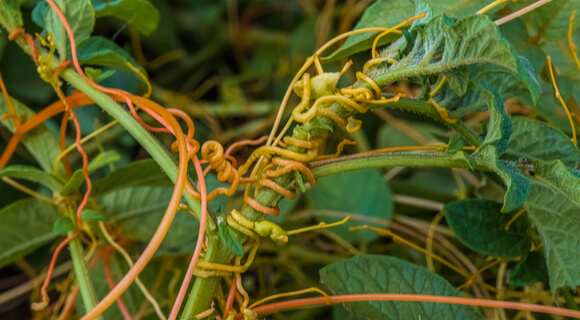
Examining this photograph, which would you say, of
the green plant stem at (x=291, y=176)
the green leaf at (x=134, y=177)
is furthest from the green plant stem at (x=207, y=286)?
the green leaf at (x=134, y=177)

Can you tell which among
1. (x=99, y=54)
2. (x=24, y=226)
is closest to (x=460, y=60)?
(x=99, y=54)

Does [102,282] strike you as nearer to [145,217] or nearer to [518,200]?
[145,217]

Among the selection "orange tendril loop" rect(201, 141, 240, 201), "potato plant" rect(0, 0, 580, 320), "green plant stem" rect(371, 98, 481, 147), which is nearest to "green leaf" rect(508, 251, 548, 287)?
"potato plant" rect(0, 0, 580, 320)

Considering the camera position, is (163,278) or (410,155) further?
(163,278)

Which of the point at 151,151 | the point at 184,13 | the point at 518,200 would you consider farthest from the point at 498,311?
the point at 184,13

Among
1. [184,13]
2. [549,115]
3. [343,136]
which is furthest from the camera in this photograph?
[184,13]

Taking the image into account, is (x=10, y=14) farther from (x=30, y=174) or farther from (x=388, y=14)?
(x=388, y=14)
